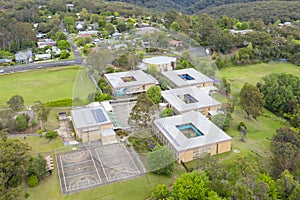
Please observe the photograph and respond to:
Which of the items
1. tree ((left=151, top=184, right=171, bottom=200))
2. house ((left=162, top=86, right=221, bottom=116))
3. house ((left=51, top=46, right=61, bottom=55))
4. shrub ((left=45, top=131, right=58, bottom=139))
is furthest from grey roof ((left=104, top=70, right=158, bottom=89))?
tree ((left=151, top=184, right=171, bottom=200))

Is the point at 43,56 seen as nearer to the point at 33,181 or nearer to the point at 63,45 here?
the point at 63,45

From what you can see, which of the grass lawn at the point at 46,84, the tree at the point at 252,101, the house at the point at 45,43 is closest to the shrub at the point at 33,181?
the grass lawn at the point at 46,84

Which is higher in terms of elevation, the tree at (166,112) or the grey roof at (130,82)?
the grey roof at (130,82)

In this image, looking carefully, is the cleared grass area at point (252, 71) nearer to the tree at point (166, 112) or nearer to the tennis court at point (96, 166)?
the tree at point (166, 112)

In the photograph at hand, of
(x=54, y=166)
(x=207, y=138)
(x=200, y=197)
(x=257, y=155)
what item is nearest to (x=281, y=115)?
(x=257, y=155)

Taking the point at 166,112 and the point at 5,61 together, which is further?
the point at 5,61

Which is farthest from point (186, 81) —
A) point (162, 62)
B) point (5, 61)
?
point (5, 61)

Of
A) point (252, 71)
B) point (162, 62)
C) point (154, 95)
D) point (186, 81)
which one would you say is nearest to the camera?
point (154, 95)
